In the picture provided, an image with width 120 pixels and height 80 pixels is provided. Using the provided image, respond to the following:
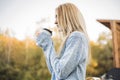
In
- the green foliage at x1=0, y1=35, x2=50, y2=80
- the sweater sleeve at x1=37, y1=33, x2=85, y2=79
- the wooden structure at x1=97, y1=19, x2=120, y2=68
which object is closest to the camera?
the sweater sleeve at x1=37, y1=33, x2=85, y2=79

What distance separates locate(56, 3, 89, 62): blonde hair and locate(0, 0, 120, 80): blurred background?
2.94m

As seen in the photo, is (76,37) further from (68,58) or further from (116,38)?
(116,38)

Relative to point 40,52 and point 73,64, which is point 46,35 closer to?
point 73,64

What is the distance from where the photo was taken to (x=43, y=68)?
161 inches

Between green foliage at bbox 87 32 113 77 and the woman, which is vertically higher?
the woman

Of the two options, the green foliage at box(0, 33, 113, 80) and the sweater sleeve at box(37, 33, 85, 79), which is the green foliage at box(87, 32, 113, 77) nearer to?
the green foliage at box(0, 33, 113, 80)

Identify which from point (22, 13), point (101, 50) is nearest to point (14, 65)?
point (22, 13)

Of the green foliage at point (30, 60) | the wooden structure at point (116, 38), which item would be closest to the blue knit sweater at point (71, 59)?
the wooden structure at point (116, 38)

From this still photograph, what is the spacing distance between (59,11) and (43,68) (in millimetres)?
2987

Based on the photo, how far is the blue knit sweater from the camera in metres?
1.07

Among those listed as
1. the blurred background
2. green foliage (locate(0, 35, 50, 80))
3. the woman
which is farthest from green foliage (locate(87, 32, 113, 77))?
the woman

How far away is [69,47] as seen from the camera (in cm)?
110

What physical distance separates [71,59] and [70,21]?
0.15 meters

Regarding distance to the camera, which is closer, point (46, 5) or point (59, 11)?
point (59, 11)
